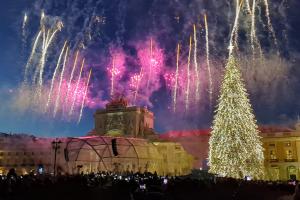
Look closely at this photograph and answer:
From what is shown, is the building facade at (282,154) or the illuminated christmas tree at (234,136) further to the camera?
the building facade at (282,154)

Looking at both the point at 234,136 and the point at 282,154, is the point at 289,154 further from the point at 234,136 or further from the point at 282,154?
the point at 234,136

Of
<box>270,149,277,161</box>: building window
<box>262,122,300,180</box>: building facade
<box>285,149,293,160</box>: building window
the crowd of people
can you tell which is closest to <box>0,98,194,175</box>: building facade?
the crowd of people

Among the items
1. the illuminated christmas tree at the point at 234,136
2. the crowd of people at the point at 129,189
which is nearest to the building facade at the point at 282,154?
the illuminated christmas tree at the point at 234,136

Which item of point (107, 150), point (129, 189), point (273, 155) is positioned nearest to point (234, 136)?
point (129, 189)

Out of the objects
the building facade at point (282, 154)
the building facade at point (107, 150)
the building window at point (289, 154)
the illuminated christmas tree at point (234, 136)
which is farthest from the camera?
the building window at point (289, 154)

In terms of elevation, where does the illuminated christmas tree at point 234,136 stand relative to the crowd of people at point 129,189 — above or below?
above

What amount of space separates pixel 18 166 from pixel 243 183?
52687mm

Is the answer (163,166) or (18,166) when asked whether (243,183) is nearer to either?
(18,166)

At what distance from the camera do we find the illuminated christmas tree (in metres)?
48.7

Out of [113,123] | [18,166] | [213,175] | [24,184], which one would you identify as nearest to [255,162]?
[213,175]

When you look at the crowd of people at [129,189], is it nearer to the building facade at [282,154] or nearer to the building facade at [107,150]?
the building facade at [107,150]

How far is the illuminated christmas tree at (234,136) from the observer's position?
1917 inches

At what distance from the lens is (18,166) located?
77.9m

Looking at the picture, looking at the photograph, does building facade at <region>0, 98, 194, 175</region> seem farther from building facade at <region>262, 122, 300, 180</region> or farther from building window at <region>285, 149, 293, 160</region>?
building window at <region>285, 149, 293, 160</region>
